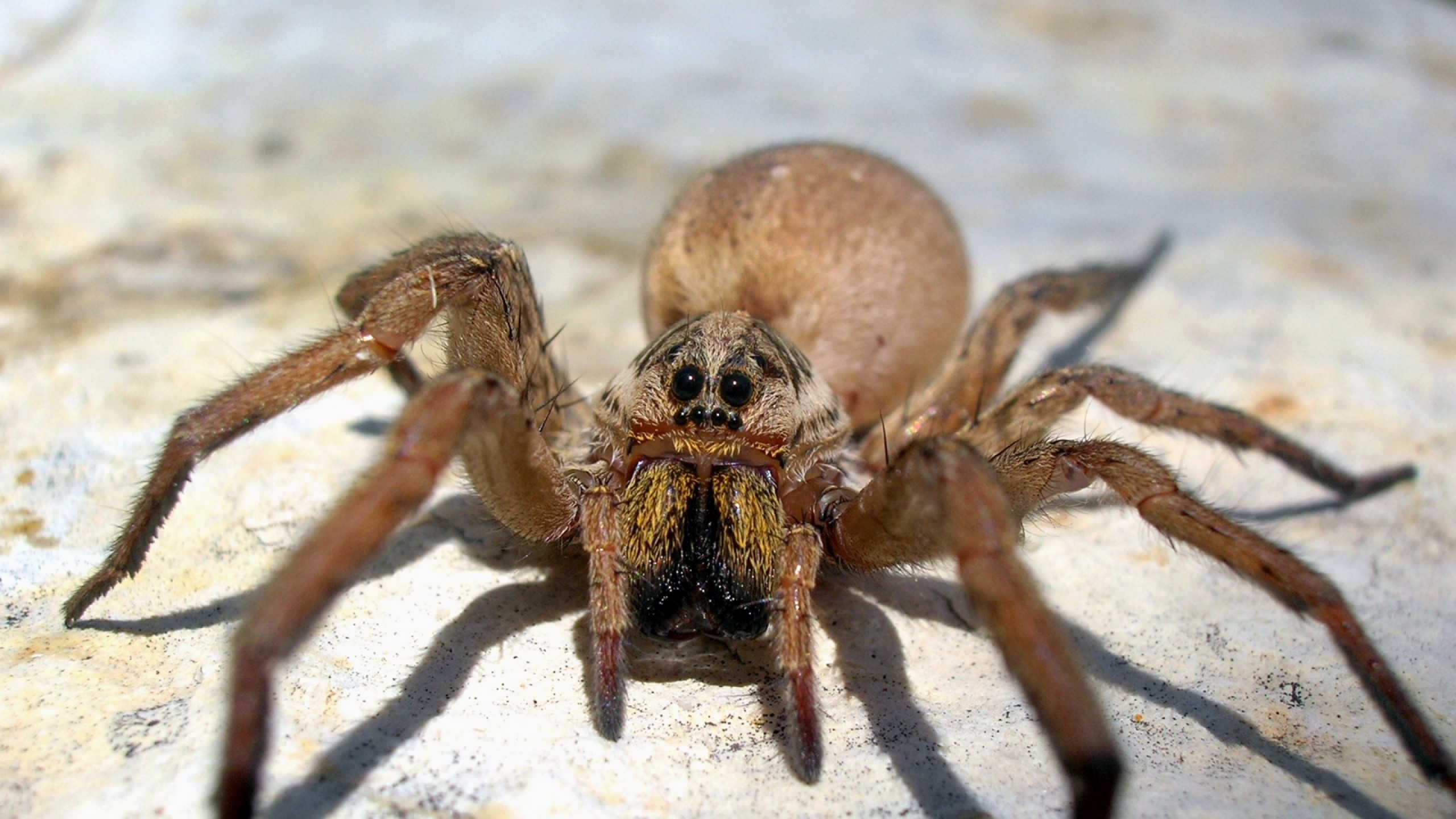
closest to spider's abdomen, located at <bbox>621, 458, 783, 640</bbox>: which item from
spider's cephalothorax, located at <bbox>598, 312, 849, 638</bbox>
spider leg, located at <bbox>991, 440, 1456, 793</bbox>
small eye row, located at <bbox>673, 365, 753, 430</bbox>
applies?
spider's cephalothorax, located at <bbox>598, 312, 849, 638</bbox>

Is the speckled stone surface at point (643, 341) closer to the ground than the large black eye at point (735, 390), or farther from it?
closer to the ground

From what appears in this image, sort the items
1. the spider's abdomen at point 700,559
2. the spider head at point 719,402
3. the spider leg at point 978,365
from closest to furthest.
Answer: the spider's abdomen at point 700,559 < the spider head at point 719,402 < the spider leg at point 978,365

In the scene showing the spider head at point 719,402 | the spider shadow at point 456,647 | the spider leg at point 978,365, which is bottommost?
the spider shadow at point 456,647

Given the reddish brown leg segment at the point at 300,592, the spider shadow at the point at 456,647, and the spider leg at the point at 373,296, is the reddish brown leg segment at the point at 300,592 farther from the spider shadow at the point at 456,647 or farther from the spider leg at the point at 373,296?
the spider leg at the point at 373,296

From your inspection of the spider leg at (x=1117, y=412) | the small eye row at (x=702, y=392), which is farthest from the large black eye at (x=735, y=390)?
the spider leg at (x=1117, y=412)

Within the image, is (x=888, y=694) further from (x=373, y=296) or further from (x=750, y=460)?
(x=373, y=296)

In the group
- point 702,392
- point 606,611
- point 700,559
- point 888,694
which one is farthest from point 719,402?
point 888,694

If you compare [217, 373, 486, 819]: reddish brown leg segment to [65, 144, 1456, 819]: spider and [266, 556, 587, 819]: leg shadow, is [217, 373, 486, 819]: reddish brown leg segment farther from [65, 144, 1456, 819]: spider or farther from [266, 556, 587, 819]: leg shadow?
[266, 556, 587, 819]: leg shadow

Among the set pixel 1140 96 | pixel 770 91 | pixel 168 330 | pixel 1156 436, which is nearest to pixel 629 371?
pixel 1156 436
